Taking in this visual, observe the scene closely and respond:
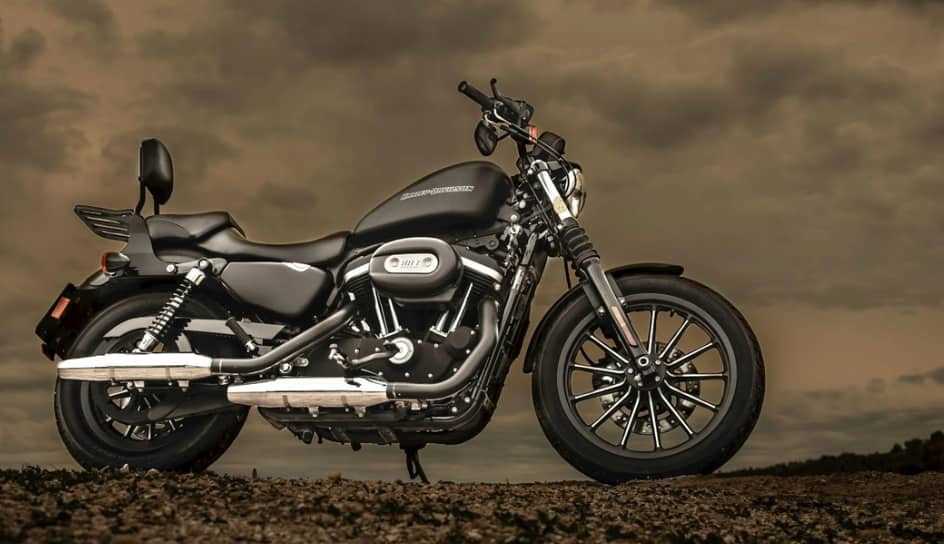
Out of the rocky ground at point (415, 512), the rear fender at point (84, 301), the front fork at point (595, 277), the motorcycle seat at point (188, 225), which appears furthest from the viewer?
the rear fender at point (84, 301)

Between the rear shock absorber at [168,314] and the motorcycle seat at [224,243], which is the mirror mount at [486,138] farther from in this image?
the rear shock absorber at [168,314]

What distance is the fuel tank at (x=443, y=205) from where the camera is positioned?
788cm

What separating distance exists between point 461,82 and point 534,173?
874mm

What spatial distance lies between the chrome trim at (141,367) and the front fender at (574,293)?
93.5 inches

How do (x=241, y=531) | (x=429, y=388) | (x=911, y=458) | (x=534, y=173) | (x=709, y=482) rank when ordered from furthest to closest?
1. (x=911, y=458)
2. (x=709, y=482)
3. (x=534, y=173)
4. (x=429, y=388)
5. (x=241, y=531)

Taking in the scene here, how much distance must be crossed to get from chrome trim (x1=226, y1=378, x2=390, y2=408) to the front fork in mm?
1696

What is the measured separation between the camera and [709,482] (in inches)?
381

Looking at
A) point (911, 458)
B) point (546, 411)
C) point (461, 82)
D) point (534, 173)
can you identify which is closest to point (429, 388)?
point (546, 411)

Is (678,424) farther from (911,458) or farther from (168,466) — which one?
(911,458)

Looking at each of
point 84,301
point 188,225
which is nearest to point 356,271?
point 188,225

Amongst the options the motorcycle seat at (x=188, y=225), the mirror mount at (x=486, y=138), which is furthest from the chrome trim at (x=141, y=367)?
the mirror mount at (x=486, y=138)

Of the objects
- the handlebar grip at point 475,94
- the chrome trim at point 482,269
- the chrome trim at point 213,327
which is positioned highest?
the handlebar grip at point 475,94

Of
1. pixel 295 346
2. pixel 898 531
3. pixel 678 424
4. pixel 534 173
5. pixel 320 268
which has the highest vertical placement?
pixel 534 173

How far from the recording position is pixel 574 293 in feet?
26.8
